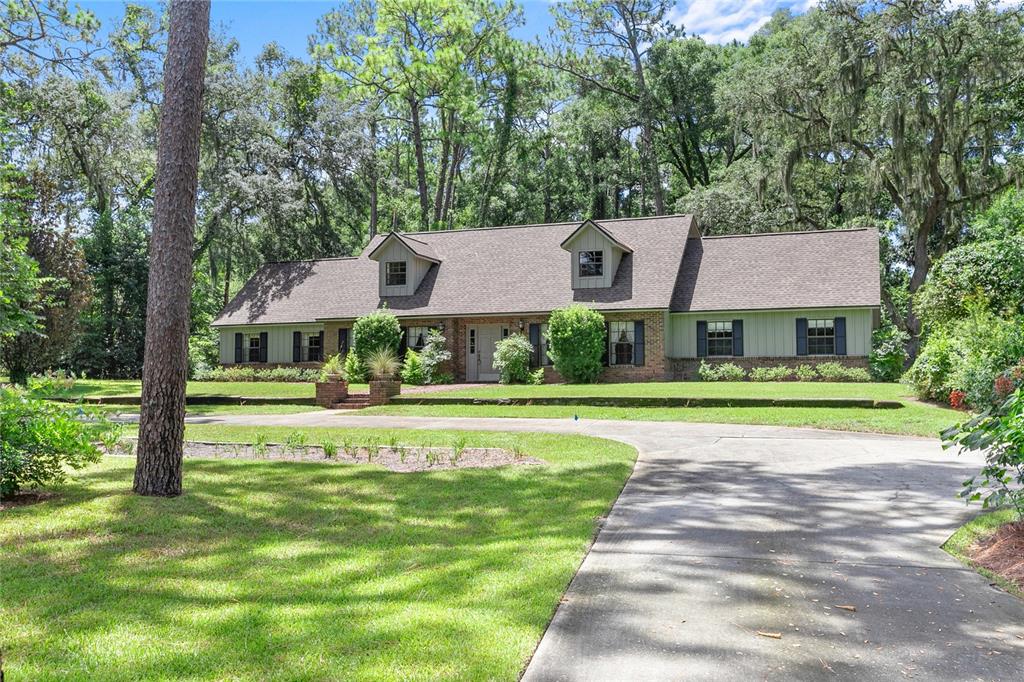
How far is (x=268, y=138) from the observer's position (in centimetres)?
3756

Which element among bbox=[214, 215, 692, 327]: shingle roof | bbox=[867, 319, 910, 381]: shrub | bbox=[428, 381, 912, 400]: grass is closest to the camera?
bbox=[428, 381, 912, 400]: grass

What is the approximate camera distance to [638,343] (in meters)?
25.9

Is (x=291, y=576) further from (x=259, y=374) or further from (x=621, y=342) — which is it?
(x=259, y=374)

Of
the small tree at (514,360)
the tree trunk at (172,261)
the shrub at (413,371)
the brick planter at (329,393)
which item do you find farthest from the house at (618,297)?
the tree trunk at (172,261)

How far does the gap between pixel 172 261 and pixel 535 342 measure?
2034 cm

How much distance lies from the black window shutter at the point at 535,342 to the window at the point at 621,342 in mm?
2611

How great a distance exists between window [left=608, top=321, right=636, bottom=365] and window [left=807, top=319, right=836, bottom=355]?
618cm

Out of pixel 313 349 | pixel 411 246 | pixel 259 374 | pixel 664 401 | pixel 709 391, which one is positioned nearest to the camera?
pixel 664 401

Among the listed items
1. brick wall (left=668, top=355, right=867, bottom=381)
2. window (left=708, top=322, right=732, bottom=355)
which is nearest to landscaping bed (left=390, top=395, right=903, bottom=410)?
brick wall (left=668, top=355, right=867, bottom=381)

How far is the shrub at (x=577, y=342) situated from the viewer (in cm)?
2439

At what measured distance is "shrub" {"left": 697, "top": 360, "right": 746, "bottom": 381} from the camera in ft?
82.3

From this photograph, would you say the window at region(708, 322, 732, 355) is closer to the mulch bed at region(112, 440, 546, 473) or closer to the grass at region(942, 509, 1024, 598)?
the mulch bed at region(112, 440, 546, 473)

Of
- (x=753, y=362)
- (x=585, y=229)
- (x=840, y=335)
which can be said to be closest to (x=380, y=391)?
(x=585, y=229)

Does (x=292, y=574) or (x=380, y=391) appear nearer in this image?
(x=292, y=574)
